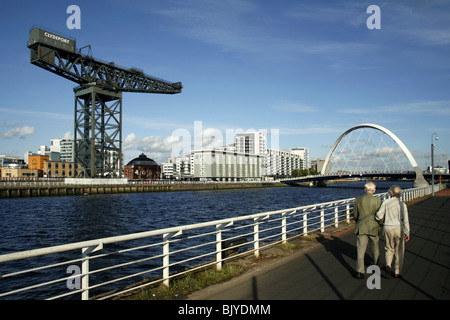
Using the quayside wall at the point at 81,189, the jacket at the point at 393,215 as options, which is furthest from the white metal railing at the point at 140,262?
the quayside wall at the point at 81,189

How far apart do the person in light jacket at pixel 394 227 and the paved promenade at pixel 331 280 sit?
0.38m

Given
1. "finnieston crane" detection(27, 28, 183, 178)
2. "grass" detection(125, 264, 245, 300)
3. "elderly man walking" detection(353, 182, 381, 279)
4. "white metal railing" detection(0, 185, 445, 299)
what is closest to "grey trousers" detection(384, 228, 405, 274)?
"elderly man walking" detection(353, 182, 381, 279)

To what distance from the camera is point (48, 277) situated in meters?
13.2

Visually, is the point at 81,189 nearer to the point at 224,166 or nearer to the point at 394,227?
the point at 394,227

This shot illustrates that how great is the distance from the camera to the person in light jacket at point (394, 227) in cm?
721

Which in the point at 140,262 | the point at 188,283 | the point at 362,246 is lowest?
the point at 140,262

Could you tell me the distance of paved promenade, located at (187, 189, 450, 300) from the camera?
6.15m

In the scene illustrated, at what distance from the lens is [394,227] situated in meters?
7.26

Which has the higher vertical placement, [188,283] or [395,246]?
[395,246]

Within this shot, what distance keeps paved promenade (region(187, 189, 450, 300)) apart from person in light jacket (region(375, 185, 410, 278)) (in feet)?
1.23

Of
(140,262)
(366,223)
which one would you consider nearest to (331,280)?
(366,223)

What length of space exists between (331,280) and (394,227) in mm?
1778

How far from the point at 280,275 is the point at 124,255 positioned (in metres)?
11.1
